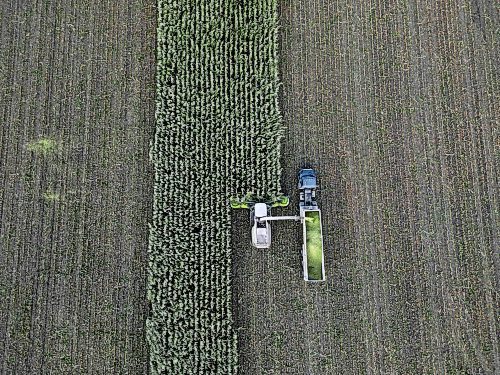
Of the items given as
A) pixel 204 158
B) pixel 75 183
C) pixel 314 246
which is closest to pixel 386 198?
pixel 314 246

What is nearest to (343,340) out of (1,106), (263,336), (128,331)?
(263,336)

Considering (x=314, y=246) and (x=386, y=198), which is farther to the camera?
(x=386, y=198)

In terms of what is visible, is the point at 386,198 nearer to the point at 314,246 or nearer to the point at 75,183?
the point at 314,246

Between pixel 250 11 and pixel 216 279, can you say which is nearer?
pixel 216 279

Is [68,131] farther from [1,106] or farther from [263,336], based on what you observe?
[263,336]

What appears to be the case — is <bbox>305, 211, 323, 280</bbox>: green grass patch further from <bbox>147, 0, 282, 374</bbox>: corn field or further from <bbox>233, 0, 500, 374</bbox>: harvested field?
<bbox>147, 0, 282, 374</bbox>: corn field
